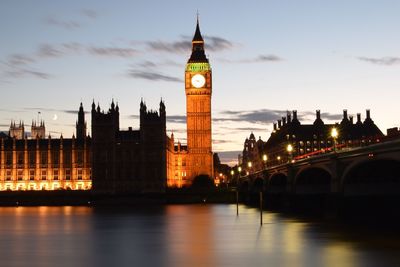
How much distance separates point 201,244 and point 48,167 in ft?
405

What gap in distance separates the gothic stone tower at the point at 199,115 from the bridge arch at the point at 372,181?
111 metres

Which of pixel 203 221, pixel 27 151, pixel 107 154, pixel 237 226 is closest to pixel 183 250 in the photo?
pixel 237 226

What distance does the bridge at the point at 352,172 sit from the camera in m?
50.2

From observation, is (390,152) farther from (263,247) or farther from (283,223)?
(283,223)

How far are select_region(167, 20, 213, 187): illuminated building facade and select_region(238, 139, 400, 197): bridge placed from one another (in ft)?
304

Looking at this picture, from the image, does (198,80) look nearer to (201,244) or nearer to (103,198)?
(103,198)

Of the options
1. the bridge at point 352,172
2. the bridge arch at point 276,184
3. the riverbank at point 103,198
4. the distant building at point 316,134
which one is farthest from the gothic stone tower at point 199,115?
the bridge at point 352,172

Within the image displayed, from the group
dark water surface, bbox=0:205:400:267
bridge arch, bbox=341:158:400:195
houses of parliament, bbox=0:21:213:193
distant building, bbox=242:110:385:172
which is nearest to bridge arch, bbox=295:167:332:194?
dark water surface, bbox=0:205:400:267

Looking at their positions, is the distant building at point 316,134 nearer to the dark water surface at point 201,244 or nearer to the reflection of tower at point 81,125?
the reflection of tower at point 81,125

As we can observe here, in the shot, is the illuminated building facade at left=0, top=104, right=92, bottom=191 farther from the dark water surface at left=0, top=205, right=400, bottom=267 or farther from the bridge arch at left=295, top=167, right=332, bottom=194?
the dark water surface at left=0, top=205, right=400, bottom=267

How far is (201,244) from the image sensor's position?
4734 cm

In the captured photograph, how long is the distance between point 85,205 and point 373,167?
244 ft

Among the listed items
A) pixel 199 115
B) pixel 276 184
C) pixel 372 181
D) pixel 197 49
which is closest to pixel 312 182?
pixel 372 181

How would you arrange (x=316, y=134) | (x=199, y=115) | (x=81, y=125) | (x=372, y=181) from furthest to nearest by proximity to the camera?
(x=81, y=125) < (x=199, y=115) < (x=316, y=134) < (x=372, y=181)
